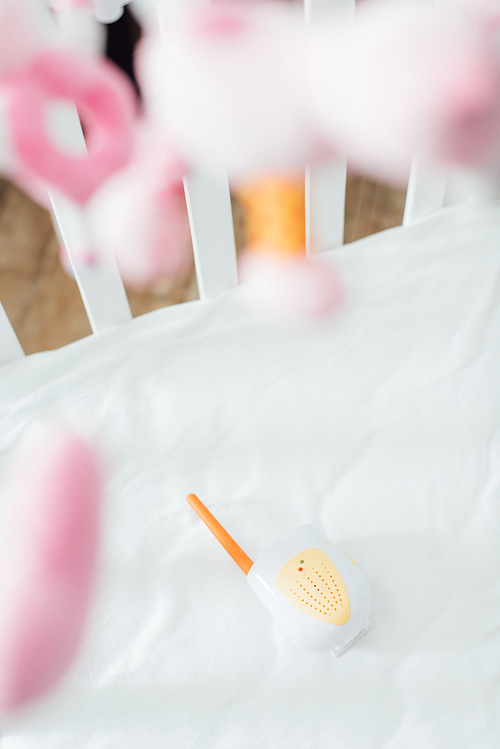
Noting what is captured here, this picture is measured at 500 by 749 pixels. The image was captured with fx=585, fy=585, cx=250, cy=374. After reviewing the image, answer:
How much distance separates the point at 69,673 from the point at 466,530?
35cm

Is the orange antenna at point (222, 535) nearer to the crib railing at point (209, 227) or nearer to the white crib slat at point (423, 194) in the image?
the crib railing at point (209, 227)

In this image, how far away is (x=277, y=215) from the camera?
26.0 inches

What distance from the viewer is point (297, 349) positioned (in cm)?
68

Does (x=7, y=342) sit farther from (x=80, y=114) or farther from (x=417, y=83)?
(x=417, y=83)

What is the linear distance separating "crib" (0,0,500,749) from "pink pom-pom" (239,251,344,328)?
17 mm

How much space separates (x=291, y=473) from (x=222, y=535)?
0.10m

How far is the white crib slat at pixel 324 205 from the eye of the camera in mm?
608

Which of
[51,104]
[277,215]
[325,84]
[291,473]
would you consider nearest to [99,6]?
[51,104]

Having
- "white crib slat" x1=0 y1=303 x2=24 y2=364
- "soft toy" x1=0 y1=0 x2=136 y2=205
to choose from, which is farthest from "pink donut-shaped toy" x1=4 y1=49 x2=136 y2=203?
"white crib slat" x1=0 y1=303 x2=24 y2=364

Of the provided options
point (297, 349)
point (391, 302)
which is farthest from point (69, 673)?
point (391, 302)

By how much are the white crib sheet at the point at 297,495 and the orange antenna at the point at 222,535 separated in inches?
0.6

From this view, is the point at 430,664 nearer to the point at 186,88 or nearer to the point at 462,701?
the point at 462,701

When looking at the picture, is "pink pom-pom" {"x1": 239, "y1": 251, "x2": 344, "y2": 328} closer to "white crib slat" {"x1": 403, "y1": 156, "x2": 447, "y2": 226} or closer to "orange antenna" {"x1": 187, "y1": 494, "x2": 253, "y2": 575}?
"white crib slat" {"x1": 403, "y1": 156, "x2": 447, "y2": 226}

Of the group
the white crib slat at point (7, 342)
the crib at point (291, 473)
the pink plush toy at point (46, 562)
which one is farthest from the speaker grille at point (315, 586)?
the white crib slat at point (7, 342)
